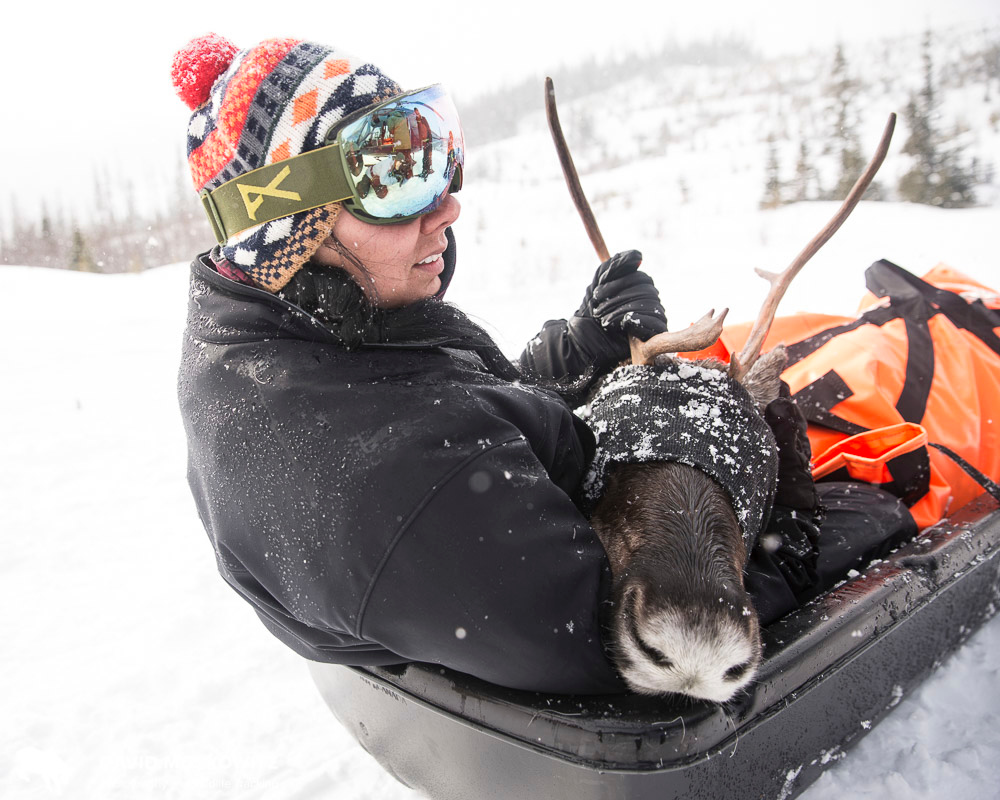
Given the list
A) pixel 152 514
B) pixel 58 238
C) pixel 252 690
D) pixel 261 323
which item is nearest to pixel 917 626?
pixel 261 323

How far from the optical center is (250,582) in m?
1.42

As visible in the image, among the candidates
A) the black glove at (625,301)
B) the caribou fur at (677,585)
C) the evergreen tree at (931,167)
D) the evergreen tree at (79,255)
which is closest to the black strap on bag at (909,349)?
the black glove at (625,301)

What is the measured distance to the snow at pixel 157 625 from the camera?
1.96 meters

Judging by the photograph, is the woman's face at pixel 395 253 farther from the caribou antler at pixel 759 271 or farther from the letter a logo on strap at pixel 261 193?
the caribou antler at pixel 759 271

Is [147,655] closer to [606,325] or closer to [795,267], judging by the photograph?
[606,325]

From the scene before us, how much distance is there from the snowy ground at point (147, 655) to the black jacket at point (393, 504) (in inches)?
43.9

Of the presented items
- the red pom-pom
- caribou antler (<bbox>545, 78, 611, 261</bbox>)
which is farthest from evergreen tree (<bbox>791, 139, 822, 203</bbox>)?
the red pom-pom

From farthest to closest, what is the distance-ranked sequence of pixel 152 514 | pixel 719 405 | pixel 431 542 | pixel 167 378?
pixel 167 378 < pixel 152 514 < pixel 719 405 < pixel 431 542

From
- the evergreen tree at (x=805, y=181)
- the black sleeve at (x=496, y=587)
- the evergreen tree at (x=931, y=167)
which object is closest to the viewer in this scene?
the black sleeve at (x=496, y=587)

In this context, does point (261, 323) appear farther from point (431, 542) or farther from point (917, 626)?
point (917, 626)

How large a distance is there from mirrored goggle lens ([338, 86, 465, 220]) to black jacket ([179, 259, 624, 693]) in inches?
11.9

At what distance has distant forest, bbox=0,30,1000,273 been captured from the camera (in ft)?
40.5

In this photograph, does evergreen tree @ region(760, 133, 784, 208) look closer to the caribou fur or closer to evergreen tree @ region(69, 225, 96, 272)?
the caribou fur

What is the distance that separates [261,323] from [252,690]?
68.1 inches
